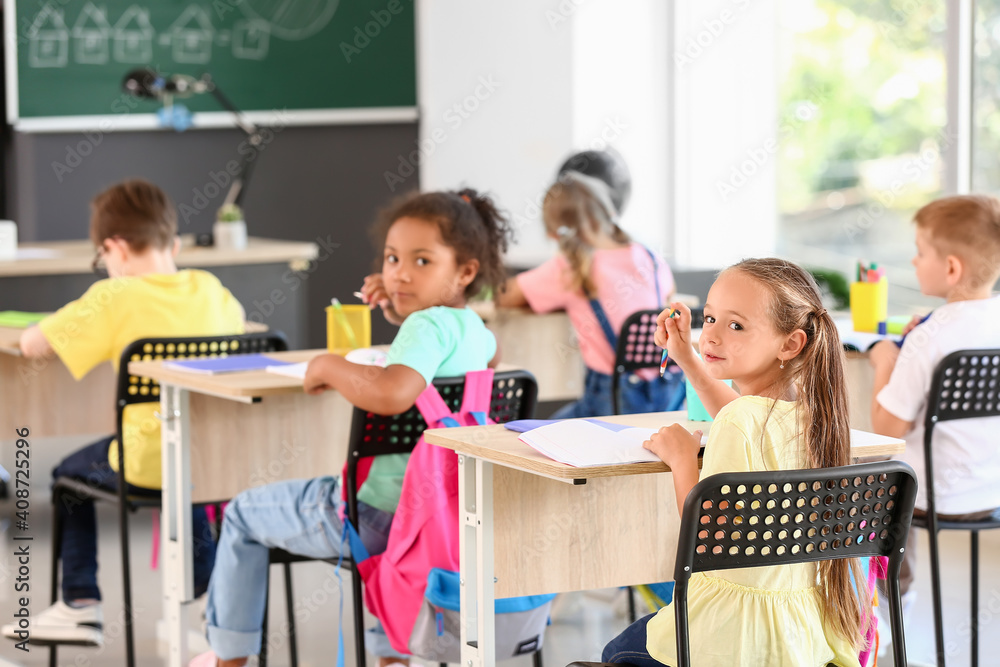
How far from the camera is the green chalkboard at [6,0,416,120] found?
5.73m

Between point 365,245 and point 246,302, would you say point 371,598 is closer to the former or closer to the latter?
point 246,302

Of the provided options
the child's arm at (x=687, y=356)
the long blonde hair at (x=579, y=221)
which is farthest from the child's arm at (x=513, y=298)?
the child's arm at (x=687, y=356)

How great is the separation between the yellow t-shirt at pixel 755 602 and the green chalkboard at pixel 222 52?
490 cm

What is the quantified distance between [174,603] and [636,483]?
109 centimetres

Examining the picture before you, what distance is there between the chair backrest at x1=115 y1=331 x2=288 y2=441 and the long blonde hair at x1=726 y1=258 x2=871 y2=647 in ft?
4.99

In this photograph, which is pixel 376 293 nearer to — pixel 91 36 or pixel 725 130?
pixel 725 130

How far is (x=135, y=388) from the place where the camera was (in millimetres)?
2871

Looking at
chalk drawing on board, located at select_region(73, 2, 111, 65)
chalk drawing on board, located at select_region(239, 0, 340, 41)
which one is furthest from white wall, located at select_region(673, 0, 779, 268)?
chalk drawing on board, located at select_region(73, 2, 111, 65)

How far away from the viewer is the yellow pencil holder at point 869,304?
3084 millimetres

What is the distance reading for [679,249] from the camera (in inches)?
228

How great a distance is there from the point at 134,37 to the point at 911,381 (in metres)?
4.45

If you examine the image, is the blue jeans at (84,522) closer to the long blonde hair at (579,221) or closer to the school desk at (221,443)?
the school desk at (221,443)

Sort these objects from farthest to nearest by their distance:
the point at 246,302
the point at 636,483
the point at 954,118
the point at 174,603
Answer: the point at 246,302 < the point at 954,118 < the point at 174,603 < the point at 636,483

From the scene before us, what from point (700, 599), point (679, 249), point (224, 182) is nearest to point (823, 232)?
point (679, 249)
